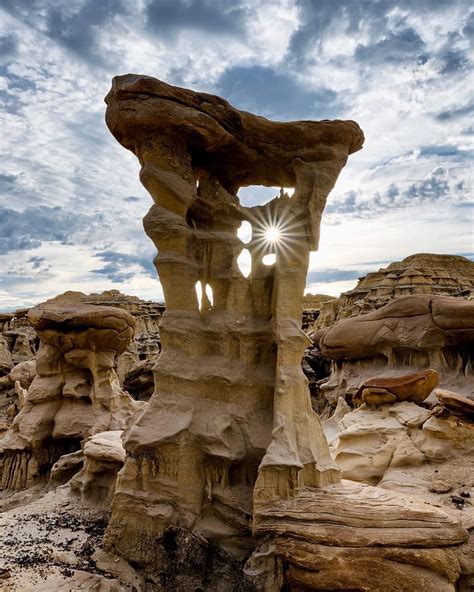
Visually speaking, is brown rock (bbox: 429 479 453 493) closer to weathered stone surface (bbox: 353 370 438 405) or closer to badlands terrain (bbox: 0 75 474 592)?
badlands terrain (bbox: 0 75 474 592)

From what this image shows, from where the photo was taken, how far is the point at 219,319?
6199 millimetres

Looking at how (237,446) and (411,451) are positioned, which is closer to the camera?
(237,446)

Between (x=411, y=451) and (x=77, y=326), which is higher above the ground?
(x=77, y=326)

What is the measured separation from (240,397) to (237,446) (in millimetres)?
689

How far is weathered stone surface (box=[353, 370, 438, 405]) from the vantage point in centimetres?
941

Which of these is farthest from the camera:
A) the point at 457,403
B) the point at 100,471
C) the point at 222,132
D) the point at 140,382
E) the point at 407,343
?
A: the point at 140,382

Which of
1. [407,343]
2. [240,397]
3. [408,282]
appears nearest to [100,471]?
[240,397]

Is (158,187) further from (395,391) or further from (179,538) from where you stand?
(395,391)

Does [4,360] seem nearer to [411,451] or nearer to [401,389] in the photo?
[401,389]

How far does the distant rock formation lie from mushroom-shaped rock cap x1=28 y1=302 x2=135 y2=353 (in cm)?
2146

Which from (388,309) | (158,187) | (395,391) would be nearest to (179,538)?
(158,187)

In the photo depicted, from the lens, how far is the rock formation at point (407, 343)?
12.0m

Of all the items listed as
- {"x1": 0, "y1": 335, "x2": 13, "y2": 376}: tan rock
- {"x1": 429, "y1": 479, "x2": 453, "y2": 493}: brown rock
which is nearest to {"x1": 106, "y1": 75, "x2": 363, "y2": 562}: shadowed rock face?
{"x1": 429, "y1": 479, "x2": 453, "y2": 493}: brown rock

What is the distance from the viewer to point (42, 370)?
12492 mm
